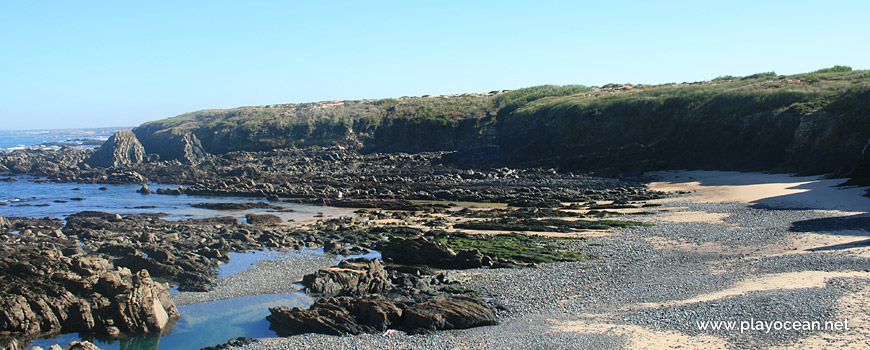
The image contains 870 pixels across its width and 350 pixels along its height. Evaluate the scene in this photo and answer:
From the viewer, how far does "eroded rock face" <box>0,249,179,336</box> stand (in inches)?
636

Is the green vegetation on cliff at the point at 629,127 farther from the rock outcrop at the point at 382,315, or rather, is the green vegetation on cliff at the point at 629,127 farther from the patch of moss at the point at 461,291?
the rock outcrop at the point at 382,315

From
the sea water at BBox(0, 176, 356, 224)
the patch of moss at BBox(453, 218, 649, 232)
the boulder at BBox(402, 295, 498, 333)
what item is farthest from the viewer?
the sea water at BBox(0, 176, 356, 224)

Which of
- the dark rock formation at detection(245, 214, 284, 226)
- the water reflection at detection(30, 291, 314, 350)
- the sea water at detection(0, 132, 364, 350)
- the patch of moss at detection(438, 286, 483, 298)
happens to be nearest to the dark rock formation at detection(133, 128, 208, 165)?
the sea water at detection(0, 132, 364, 350)

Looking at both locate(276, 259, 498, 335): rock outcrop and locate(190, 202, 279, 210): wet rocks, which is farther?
locate(190, 202, 279, 210): wet rocks

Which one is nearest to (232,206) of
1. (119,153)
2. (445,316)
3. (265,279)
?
(265,279)

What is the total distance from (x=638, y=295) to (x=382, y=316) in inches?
260

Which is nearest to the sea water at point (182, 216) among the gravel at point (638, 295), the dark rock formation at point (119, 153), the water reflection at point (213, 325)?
the water reflection at point (213, 325)

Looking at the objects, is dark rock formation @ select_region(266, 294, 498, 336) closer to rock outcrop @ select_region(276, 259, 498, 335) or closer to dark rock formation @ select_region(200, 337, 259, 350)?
rock outcrop @ select_region(276, 259, 498, 335)

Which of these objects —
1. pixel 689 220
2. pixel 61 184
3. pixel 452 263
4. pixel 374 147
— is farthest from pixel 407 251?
pixel 374 147

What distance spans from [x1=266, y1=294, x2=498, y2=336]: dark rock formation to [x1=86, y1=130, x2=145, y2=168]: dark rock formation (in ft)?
206

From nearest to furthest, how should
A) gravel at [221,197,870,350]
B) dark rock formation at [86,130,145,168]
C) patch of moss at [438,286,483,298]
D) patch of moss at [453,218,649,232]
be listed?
gravel at [221,197,870,350], patch of moss at [438,286,483,298], patch of moss at [453,218,649,232], dark rock formation at [86,130,145,168]

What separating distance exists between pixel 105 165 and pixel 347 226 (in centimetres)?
5119

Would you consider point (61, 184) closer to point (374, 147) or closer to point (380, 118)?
point (374, 147)

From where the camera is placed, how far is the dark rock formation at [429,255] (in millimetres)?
21547
